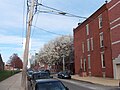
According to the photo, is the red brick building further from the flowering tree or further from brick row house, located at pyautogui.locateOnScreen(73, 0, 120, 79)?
the flowering tree

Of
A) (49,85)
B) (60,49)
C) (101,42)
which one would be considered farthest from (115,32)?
(60,49)

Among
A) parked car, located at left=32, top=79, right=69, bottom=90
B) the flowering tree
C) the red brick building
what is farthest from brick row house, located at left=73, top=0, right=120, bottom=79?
parked car, located at left=32, top=79, right=69, bottom=90

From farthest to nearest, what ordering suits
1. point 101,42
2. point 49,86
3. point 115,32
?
point 101,42
point 115,32
point 49,86

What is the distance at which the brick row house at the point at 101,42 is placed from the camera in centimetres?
3809

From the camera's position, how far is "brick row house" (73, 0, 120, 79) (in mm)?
38094

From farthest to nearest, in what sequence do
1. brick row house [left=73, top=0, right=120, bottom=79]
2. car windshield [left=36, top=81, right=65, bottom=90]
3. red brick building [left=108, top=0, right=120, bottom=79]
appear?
brick row house [left=73, top=0, right=120, bottom=79] → red brick building [left=108, top=0, right=120, bottom=79] → car windshield [left=36, top=81, right=65, bottom=90]

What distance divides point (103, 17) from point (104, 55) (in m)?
5.90

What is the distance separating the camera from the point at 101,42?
43531 millimetres

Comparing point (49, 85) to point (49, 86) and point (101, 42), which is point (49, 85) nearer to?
point (49, 86)

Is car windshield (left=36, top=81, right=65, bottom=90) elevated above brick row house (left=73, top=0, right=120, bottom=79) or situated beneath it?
situated beneath

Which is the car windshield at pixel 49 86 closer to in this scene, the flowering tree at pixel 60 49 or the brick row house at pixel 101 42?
the brick row house at pixel 101 42

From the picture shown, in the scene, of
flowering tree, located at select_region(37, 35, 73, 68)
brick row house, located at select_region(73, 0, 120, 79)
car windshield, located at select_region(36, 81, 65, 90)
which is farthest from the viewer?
flowering tree, located at select_region(37, 35, 73, 68)

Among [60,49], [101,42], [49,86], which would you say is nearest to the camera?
[49,86]

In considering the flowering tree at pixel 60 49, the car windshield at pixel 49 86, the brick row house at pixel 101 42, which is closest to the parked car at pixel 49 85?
the car windshield at pixel 49 86
